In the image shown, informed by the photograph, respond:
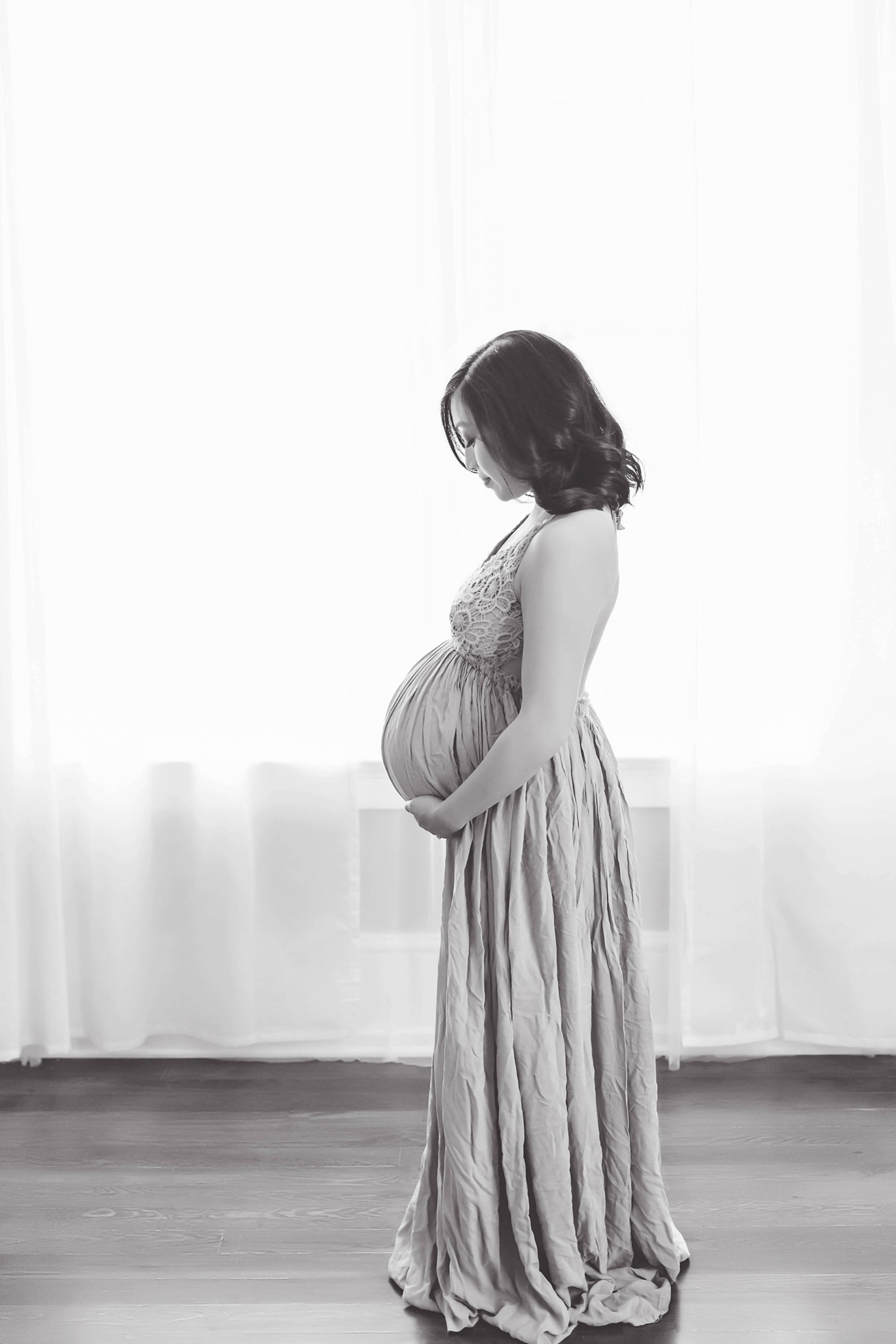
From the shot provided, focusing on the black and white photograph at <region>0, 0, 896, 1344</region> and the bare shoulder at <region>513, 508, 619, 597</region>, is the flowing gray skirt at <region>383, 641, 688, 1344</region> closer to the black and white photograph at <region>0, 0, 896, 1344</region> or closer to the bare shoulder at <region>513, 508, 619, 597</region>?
the bare shoulder at <region>513, 508, 619, 597</region>

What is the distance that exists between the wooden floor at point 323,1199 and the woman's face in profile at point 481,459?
1.15 metres

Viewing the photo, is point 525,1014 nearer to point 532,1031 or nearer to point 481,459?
point 532,1031

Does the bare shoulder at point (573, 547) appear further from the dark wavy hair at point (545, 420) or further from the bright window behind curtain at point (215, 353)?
the bright window behind curtain at point (215, 353)

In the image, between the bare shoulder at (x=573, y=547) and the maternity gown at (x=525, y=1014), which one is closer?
the bare shoulder at (x=573, y=547)

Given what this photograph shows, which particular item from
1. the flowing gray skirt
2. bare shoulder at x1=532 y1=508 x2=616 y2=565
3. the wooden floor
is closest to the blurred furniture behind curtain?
the wooden floor

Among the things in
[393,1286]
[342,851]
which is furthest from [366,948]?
[393,1286]

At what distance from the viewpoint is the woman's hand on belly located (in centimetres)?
162

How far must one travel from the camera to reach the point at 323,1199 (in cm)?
198

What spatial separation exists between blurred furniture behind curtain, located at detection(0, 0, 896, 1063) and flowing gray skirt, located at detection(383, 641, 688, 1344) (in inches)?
31.6

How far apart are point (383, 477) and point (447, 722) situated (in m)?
0.97

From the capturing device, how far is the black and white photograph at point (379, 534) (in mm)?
2340

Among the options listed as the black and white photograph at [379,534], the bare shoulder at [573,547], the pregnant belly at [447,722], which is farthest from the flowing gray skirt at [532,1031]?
the black and white photograph at [379,534]

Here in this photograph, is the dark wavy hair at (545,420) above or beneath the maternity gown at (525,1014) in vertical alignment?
above

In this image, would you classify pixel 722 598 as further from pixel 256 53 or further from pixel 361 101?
pixel 256 53
